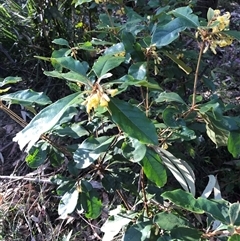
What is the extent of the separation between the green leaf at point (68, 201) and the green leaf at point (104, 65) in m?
0.51

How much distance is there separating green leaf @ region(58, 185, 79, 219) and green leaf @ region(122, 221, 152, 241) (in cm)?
18

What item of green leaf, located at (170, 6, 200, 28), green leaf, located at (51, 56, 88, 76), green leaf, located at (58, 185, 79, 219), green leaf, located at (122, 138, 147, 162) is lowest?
green leaf, located at (58, 185, 79, 219)

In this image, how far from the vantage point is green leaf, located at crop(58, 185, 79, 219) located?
1.22 m

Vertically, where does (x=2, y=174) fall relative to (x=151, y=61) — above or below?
below

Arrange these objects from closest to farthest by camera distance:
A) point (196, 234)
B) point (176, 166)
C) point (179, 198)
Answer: point (179, 198) → point (196, 234) → point (176, 166)

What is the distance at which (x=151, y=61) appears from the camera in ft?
4.63

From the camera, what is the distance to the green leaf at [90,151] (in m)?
1.07

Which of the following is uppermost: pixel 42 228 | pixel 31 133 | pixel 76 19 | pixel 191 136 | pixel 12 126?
pixel 31 133

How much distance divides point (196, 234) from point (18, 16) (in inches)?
79.2

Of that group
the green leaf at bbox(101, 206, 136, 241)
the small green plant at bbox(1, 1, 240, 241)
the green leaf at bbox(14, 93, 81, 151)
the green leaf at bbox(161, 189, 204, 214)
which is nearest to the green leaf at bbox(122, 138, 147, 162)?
the small green plant at bbox(1, 1, 240, 241)

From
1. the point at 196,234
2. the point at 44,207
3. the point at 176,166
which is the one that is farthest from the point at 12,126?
the point at 196,234

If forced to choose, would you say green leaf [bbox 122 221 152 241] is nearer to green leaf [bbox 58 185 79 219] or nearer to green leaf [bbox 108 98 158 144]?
green leaf [bbox 58 185 79 219]

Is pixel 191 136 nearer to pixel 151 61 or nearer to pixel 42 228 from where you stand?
pixel 151 61

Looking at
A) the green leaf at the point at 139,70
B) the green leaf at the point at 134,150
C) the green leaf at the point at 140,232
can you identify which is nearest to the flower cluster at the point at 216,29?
the green leaf at the point at 139,70
